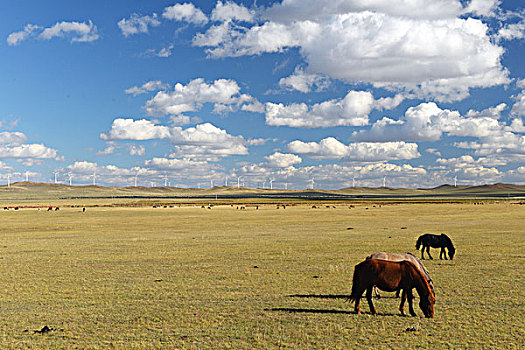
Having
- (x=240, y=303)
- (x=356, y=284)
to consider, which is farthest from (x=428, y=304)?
(x=240, y=303)

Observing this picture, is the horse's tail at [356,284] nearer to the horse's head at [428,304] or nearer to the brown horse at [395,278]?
the brown horse at [395,278]

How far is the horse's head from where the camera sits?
14.1m

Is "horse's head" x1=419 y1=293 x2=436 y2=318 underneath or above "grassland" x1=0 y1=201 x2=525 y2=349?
above

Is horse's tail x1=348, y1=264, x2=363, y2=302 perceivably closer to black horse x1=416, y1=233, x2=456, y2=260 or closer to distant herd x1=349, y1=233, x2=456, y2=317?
distant herd x1=349, y1=233, x2=456, y2=317

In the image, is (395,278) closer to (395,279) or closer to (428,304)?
(395,279)

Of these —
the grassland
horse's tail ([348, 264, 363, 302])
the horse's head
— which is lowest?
the grassland

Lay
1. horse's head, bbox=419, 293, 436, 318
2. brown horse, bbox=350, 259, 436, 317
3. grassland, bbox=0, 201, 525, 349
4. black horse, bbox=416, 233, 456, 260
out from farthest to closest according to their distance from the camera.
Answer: black horse, bbox=416, 233, 456, 260 → horse's head, bbox=419, 293, 436, 318 → brown horse, bbox=350, 259, 436, 317 → grassland, bbox=0, 201, 525, 349

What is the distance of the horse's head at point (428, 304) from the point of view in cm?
1406

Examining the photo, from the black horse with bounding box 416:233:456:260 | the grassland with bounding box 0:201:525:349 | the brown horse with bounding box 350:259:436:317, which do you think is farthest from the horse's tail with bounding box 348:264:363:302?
the black horse with bounding box 416:233:456:260

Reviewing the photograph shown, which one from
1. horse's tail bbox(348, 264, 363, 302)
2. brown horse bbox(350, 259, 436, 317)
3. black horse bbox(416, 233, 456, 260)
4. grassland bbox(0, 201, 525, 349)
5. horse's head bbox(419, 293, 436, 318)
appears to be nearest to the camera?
grassland bbox(0, 201, 525, 349)

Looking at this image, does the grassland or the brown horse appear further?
the brown horse

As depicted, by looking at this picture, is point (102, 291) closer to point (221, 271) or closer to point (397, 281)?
point (221, 271)

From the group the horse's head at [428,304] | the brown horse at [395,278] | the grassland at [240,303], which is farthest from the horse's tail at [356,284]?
the horse's head at [428,304]

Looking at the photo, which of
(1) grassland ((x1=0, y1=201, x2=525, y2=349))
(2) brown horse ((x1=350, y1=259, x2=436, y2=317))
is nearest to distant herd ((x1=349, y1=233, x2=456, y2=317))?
(2) brown horse ((x1=350, y1=259, x2=436, y2=317))
